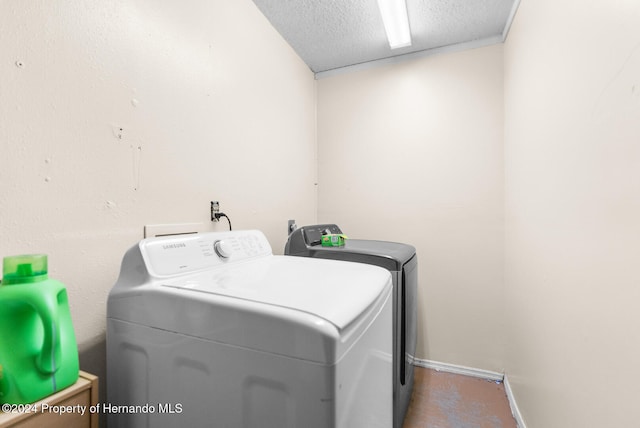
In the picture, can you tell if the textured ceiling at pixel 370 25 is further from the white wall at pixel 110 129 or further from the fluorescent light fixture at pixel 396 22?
the white wall at pixel 110 129

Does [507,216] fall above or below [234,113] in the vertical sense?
below

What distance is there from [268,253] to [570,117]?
1283mm

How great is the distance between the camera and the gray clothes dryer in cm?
133

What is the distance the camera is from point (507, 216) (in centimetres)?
193

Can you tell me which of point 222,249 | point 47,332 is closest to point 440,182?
point 222,249

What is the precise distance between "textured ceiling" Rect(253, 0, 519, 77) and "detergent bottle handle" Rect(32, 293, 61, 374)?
6.07 feet

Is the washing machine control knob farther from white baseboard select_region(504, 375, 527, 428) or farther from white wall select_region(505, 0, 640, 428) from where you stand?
white baseboard select_region(504, 375, 527, 428)

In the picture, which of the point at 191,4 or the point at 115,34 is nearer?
the point at 115,34

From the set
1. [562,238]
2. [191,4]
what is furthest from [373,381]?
[191,4]

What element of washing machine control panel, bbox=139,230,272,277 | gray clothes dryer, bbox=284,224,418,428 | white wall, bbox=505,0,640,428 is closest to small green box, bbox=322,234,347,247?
gray clothes dryer, bbox=284,224,418,428

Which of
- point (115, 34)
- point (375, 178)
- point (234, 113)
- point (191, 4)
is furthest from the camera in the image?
point (375, 178)

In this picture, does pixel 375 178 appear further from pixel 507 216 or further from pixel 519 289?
pixel 519 289

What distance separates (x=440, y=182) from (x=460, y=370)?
4.67ft

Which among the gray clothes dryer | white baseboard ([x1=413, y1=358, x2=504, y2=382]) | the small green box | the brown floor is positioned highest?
the small green box
